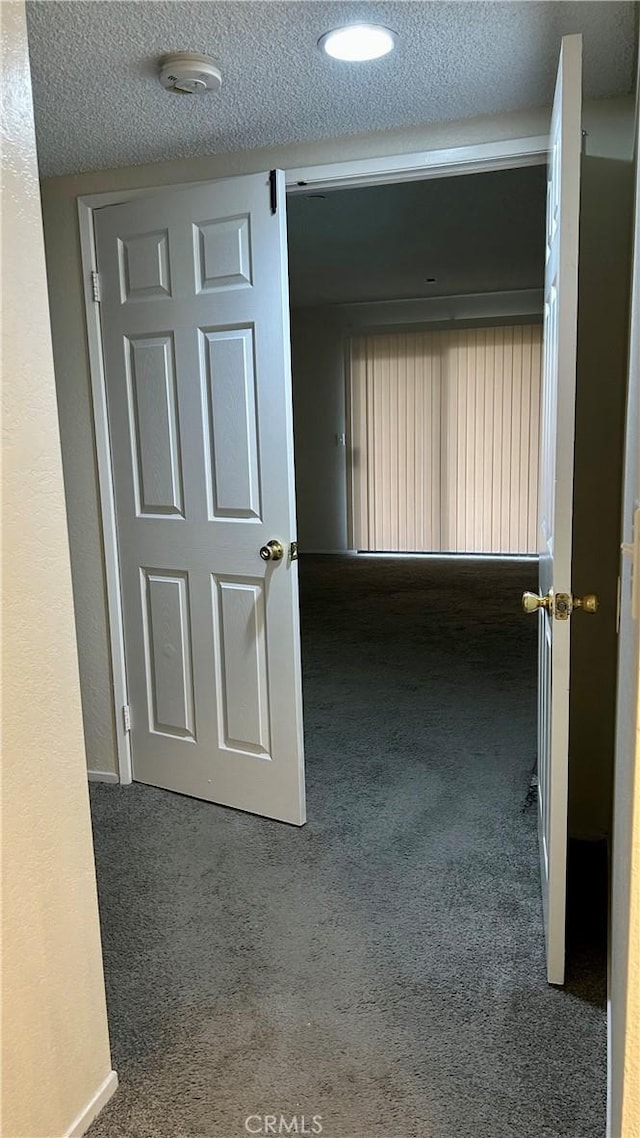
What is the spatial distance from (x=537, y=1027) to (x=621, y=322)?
191 cm

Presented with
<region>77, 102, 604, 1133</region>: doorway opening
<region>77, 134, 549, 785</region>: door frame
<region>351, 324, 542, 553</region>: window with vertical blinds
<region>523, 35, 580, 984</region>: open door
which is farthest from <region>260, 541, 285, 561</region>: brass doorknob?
<region>351, 324, 542, 553</region>: window with vertical blinds

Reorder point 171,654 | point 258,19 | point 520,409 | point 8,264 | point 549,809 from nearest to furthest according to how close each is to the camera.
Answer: point 8,264 < point 258,19 < point 549,809 < point 171,654 < point 520,409

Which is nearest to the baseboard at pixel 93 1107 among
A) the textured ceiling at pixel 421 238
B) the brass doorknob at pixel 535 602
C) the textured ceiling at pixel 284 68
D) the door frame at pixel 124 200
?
the brass doorknob at pixel 535 602

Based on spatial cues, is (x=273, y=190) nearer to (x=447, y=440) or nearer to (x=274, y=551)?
(x=274, y=551)

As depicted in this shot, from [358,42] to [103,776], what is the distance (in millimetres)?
2580

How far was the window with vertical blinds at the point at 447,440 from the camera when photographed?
7422 millimetres

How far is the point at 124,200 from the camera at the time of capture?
2807mm

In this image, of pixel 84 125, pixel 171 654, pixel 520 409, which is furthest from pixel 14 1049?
pixel 520 409

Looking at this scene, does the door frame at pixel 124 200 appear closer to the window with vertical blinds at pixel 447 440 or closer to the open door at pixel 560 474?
the open door at pixel 560 474

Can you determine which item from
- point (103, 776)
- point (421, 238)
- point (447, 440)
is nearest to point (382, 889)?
point (103, 776)

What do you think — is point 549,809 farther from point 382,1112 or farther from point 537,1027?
point 382,1112

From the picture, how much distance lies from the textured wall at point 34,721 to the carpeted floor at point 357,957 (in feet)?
0.84

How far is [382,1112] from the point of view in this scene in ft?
5.27

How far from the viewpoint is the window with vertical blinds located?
24.3 ft
